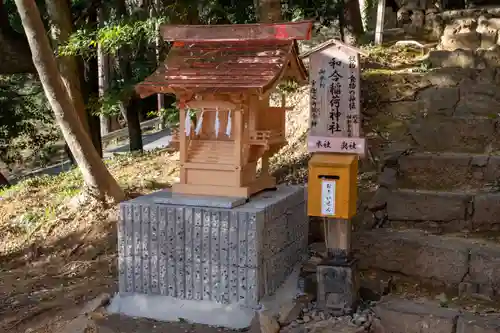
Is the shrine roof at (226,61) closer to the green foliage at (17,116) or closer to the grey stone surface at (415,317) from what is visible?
the grey stone surface at (415,317)

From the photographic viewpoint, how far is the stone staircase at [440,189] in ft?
19.4

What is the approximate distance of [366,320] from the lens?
5293 millimetres

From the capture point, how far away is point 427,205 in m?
6.71

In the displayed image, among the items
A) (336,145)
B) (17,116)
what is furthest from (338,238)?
(17,116)

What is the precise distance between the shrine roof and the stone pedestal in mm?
1826

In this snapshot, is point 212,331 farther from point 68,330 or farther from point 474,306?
point 474,306

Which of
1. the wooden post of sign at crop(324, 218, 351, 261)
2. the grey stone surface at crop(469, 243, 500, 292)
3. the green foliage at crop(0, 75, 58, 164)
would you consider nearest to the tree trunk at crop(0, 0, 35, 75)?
the green foliage at crop(0, 75, 58, 164)

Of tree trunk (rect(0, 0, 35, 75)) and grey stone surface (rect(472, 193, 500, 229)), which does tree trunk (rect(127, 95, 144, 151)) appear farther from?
grey stone surface (rect(472, 193, 500, 229))

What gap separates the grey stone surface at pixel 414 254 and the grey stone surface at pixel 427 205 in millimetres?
279

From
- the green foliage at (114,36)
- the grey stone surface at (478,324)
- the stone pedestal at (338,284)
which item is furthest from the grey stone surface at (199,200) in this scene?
the green foliage at (114,36)

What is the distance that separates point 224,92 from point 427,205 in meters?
2.89

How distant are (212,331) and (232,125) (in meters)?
2.08

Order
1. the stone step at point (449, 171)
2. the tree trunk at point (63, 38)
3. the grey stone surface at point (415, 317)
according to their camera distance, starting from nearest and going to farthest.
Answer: the grey stone surface at point (415, 317)
the stone step at point (449, 171)
the tree trunk at point (63, 38)

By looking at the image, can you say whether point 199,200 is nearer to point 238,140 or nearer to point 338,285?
point 238,140
